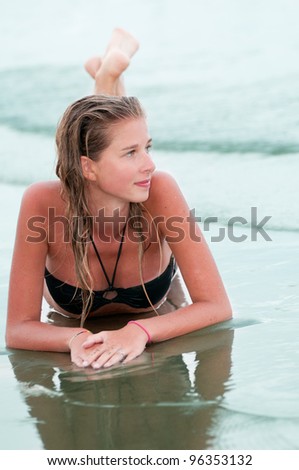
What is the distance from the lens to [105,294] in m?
4.15

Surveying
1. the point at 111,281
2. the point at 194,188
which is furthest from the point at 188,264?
the point at 194,188

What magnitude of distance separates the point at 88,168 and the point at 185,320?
0.79 meters

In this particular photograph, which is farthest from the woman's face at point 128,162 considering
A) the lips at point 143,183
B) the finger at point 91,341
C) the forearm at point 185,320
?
the finger at point 91,341

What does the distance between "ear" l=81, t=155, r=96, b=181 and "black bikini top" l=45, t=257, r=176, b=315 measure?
0.56 meters

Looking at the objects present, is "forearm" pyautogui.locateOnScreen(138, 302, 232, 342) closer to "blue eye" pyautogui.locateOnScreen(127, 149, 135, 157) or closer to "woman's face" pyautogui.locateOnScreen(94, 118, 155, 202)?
"woman's face" pyautogui.locateOnScreen(94, 118, 155, 202)

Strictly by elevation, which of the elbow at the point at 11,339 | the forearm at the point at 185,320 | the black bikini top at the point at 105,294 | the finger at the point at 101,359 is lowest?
the finger at the point at 101,359

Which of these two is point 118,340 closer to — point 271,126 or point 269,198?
point 269,198

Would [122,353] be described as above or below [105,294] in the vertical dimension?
below

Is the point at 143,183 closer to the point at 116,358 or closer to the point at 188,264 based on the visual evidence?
the point at 188,264

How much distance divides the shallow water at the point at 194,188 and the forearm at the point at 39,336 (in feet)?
0.15

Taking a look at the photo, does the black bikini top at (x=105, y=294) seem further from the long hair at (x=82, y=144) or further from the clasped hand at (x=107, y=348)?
the clasped hand at (x=107, y=348)

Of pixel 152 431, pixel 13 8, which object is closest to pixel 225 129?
pixel 152 431

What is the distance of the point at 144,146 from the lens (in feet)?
12.5

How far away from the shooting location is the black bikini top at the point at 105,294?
4.15 metres
